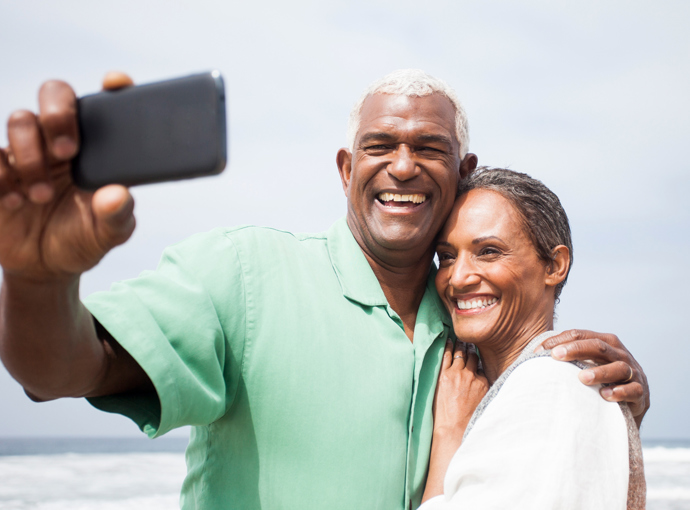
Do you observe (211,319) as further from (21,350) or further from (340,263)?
(340,263)

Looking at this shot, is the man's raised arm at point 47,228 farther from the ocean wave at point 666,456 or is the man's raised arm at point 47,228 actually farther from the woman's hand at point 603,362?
the ocean wave at point 666,456

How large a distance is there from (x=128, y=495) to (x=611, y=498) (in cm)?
1232

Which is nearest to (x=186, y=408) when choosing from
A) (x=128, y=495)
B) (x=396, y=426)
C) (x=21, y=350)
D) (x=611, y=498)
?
(x=21, y=350)

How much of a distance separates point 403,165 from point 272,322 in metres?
0.94

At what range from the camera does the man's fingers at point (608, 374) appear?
6.34ft

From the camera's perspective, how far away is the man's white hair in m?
2.63

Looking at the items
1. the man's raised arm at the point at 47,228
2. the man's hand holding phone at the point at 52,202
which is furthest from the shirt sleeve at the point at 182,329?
the man's hand holding phone at the point at 52,202

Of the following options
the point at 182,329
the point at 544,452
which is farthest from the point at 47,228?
the point at 544,452

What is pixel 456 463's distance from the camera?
1879 mm

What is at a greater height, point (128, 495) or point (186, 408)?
point (186, 408)

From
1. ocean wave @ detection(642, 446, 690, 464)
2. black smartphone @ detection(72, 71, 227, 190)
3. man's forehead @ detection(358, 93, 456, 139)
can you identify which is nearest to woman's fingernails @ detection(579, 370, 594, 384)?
man's forehead @ detection(358, 93, 456, 139)

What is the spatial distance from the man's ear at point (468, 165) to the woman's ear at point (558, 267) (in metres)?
0.56

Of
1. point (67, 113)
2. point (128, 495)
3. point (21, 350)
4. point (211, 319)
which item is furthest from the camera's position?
point (128, 495)

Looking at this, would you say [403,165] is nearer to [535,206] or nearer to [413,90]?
[413,90]
